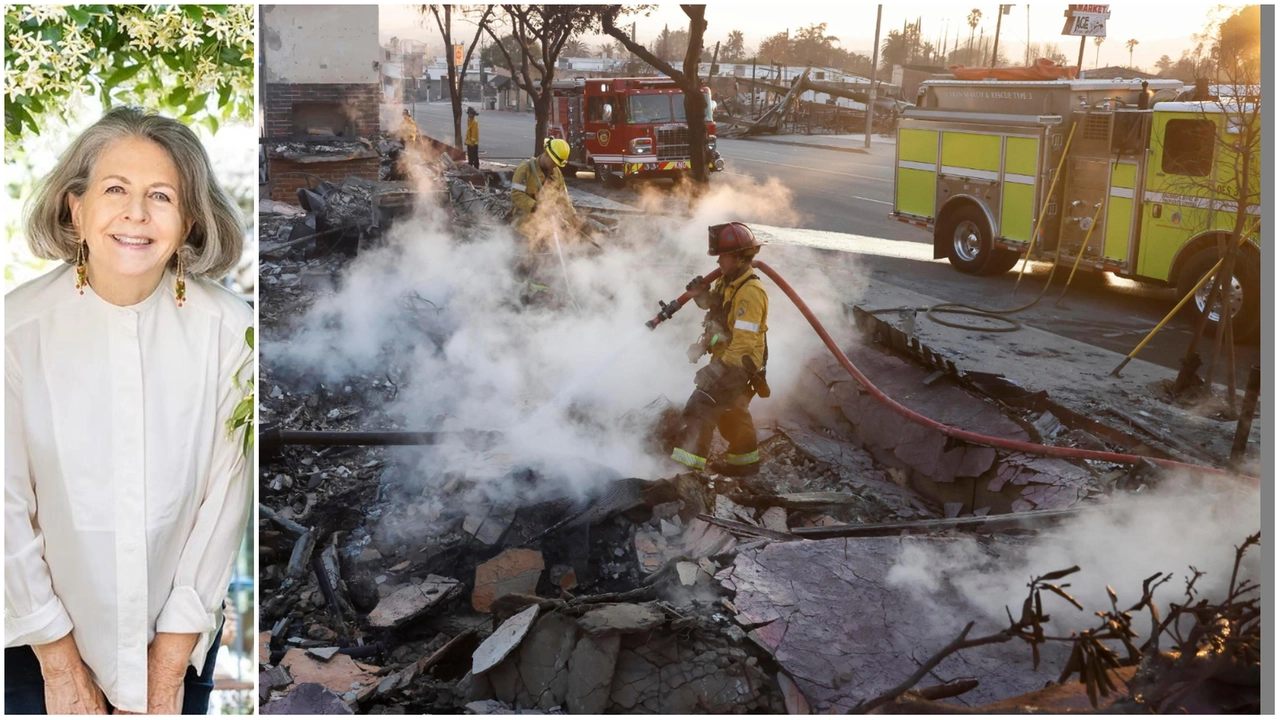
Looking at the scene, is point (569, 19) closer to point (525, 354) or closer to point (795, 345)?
point (525, 354)

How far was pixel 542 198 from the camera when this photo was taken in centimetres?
503

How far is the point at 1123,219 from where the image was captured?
608cm

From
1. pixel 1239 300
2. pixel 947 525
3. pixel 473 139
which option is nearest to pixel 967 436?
pixel 947 525

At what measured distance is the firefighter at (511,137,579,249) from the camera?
5004 millimetres

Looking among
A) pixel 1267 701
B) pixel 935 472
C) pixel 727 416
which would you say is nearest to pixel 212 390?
pixel 727 416

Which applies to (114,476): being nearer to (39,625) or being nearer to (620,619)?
(39,625)

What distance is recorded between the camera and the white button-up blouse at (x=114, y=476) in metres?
3.18

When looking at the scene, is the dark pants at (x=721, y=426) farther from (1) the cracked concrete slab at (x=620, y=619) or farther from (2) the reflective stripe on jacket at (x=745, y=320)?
(1) the cracked concrete slab at (x=620, y=619)

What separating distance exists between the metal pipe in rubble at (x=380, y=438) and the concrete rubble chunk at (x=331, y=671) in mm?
979

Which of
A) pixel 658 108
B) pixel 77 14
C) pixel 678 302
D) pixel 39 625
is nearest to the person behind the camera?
pixel 39 625

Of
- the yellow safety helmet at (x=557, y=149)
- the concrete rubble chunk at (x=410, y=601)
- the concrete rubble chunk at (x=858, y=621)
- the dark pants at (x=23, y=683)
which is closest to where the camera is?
the dark pants at (x=23, y=683)

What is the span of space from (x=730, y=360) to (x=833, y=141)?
176cm

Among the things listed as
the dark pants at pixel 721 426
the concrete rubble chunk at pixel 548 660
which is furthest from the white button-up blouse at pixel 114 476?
the dark pants at pixel 721 426

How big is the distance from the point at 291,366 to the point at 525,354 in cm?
113
